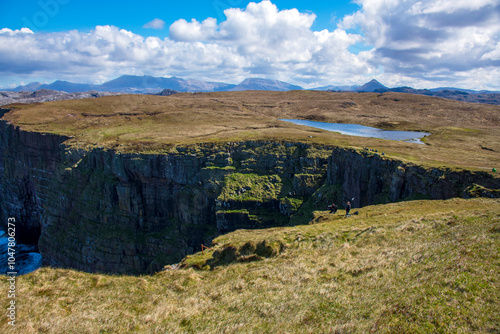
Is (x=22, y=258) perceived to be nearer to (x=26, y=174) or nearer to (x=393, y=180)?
(x=26, y=174)

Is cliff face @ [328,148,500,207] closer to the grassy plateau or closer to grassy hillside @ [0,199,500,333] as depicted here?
the grassy plateau

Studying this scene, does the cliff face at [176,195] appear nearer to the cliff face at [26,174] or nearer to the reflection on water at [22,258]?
→ the cliff face at [26,174]

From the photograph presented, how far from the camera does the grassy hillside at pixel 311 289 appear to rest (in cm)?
Result: 1213

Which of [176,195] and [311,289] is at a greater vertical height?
[311,289]

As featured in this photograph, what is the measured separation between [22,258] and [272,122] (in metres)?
89.4

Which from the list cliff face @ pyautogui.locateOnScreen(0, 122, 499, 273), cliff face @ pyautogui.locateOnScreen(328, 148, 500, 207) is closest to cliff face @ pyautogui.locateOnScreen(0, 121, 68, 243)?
cliff face @ pyautogui.locateOnScreen(0, 122, 499, 273)

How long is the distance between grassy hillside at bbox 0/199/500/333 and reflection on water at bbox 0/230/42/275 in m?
70.3

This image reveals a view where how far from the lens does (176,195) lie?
62.7 meters

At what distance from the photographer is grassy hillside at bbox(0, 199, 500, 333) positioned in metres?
12.1

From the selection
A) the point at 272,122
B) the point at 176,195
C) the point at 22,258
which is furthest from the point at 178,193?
the point at 272,122

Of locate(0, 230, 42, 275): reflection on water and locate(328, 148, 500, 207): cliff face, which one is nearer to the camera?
locate(328, 148, 500, 207): cliff face

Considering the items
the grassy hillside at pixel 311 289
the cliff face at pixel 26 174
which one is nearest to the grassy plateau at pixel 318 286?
the grassy hillside at pixel 311 289

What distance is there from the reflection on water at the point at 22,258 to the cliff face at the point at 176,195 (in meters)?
6.43

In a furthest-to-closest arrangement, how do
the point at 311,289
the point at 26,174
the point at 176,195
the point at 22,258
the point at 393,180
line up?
the point at 26,174 < the point at 22,258 < the point at 176,195 < the point at 393,180 < the point at 311,289
